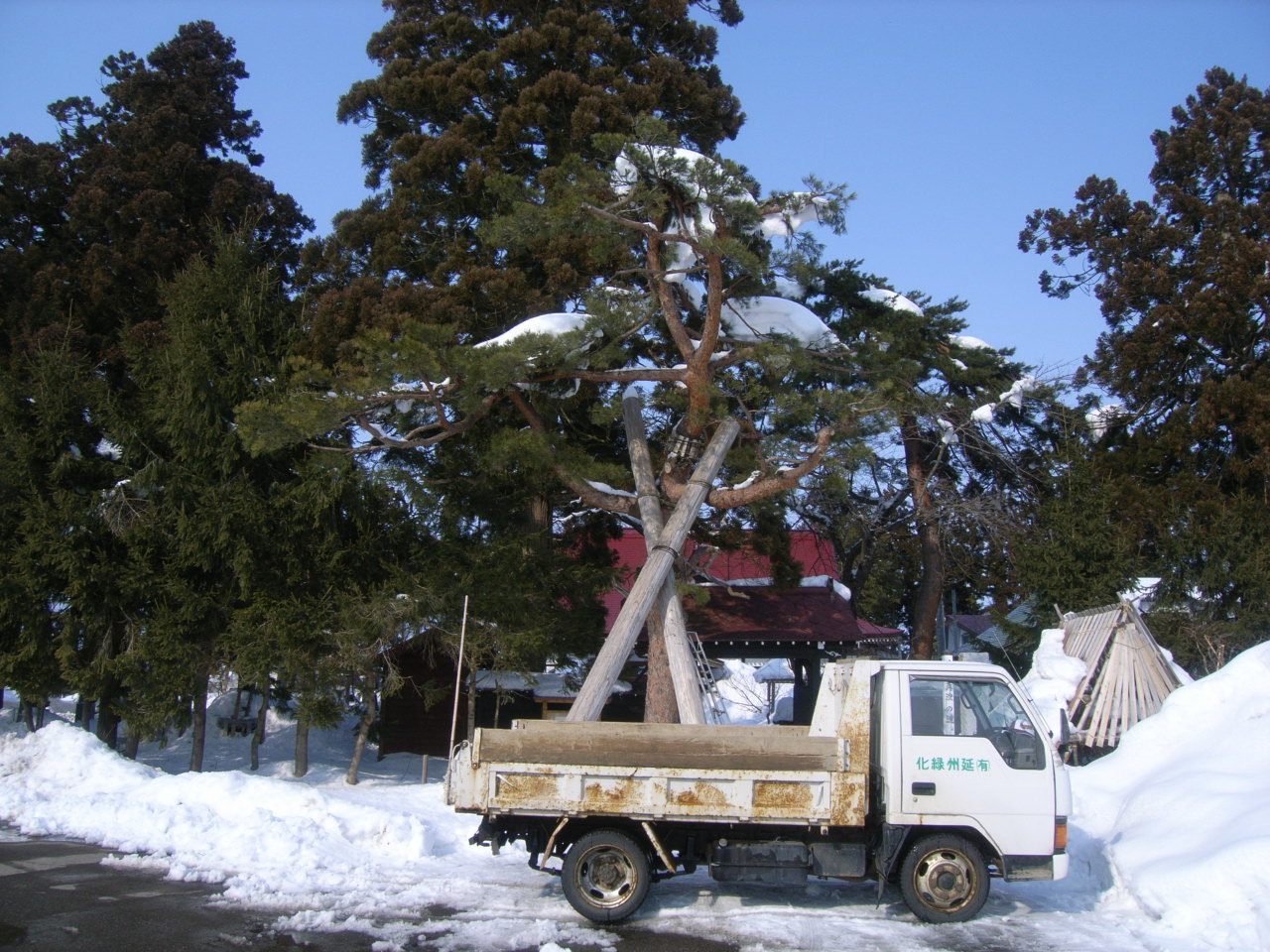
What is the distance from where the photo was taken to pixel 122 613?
15.6m

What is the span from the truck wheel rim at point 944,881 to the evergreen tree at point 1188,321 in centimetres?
1435

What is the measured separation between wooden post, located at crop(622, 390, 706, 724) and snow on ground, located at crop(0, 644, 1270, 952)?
10.1ft

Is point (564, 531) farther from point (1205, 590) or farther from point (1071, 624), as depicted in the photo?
point (1205, 590)

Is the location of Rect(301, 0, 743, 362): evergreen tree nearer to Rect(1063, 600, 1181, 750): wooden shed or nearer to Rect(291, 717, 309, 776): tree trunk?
Rect(291, 717, 309, 776): tree trunk

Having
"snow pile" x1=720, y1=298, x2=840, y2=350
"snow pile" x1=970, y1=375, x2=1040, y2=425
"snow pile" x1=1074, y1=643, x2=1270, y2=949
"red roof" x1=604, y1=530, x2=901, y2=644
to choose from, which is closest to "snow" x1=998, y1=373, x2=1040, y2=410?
"snow pile" x1=970, y1=375, x2=1040, y2=425

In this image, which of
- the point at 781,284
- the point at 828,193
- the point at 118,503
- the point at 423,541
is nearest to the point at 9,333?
the point at 118,503

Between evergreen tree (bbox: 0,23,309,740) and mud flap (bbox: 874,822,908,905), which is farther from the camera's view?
evergreen tree (bbox: 0,23,309,740)

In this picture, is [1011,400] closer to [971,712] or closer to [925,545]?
[925,545]

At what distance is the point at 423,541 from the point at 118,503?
4393mm

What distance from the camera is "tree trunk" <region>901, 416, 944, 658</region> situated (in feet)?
74.3

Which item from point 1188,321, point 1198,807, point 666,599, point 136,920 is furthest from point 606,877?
point 1188,321

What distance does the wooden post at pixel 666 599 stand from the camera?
13.1 meters

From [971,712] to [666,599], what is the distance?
6071 millimetres

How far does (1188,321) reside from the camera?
24156 millimetres
